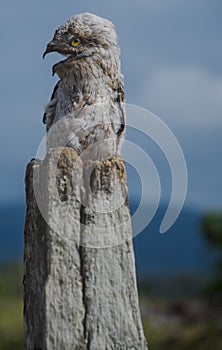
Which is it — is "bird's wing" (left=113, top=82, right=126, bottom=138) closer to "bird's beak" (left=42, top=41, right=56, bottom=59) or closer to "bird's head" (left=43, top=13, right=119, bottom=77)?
"bird's head" (left=43, top=13, right=119, bottom=77)

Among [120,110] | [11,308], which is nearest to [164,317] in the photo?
[11,308]

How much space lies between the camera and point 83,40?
412 cm

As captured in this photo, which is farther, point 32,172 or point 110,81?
point 110,81

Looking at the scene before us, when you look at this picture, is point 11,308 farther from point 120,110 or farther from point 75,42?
point 75,42

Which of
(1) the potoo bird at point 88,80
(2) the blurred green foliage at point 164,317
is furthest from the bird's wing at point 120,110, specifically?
(2) the blurred green foliage at point 164,317

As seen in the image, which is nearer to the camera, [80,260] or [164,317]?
[80,260]

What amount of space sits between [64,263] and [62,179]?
36 cm

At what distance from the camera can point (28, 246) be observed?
3.37 m

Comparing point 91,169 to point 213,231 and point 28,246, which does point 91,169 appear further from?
point 213,231

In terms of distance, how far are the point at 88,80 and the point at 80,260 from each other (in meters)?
1.24

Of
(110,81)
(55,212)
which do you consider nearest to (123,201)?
(55,212)

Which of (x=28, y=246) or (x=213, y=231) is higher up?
(x=213, y=231)

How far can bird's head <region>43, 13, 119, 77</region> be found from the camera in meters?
4.09

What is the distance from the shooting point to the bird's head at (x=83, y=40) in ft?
13.4
